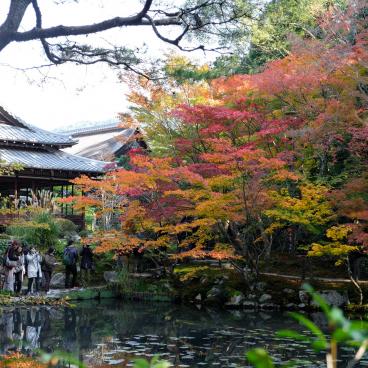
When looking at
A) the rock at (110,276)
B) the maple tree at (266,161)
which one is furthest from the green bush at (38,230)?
the rock at (110,276)

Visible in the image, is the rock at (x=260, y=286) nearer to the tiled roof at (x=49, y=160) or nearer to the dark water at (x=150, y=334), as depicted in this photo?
the dark water at (x=150, y=334)

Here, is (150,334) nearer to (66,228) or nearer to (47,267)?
(47,267)

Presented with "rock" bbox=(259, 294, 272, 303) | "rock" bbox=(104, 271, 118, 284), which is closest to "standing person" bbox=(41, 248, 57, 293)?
"rock" bbox=(104, 271, 118, 284)

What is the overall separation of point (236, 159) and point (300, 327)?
4.03 meters

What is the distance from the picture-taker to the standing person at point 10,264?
13500mm

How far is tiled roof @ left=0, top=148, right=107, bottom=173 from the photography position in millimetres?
21391

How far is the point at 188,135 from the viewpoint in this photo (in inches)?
630

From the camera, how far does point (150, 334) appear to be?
10.1 m

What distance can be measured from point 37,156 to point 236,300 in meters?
12.2

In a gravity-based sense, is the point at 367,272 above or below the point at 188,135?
below

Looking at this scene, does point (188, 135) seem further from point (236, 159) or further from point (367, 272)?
point (367, 272)

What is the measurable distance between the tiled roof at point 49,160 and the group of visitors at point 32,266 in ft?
20.5

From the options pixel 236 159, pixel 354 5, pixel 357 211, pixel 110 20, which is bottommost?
pixel 357 211

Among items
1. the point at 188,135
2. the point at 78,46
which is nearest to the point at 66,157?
the point at 188,135
